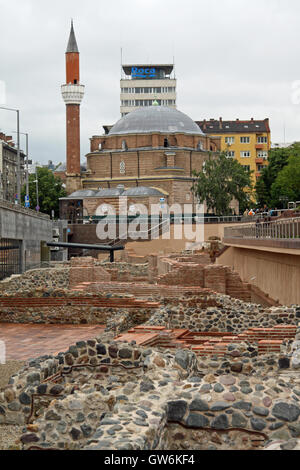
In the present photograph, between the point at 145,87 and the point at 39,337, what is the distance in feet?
304

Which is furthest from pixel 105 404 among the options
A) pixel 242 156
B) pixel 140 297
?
pixel 242 156

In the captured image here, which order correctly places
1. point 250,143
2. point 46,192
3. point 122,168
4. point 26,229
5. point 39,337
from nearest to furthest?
1. point 39,337
2. point 26,229
3. point 122,168
4. point 46,192
5. point 250,143

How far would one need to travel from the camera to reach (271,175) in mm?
55188

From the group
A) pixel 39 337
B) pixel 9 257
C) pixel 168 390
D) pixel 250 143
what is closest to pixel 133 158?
pixel 250 143

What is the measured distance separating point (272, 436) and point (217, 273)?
12.7 meters

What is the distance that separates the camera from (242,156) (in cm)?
8400

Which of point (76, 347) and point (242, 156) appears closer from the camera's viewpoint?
point (76, 347)

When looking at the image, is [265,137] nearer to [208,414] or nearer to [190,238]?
[190,238]

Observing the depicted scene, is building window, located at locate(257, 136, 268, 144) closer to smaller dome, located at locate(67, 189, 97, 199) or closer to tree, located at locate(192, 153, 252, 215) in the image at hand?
smaller dome, located at locate(67, 189, 97, 199)

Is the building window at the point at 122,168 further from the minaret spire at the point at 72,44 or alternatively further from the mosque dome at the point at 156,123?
→ the minaret spire at the point at 72,44

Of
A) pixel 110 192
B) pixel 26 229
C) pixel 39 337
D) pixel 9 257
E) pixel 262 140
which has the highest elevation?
pixel 262 140

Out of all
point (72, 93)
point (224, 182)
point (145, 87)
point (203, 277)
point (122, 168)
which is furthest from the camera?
point (145, 87)

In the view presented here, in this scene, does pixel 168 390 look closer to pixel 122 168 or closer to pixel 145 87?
pixel 122 168

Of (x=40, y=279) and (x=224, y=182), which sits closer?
(x=40, y=279)
